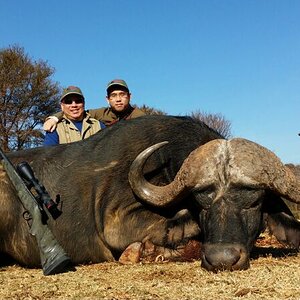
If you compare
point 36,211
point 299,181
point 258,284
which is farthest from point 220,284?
point 36,211

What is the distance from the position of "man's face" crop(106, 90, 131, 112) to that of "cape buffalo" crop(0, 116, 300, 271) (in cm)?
207

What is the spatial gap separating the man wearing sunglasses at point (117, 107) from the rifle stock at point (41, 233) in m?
2.53

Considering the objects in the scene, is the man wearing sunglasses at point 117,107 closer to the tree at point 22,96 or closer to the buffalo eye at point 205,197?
the buffalo eye at point 205,197

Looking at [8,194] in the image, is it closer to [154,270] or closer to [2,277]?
[2,277]

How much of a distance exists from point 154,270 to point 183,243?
547mm

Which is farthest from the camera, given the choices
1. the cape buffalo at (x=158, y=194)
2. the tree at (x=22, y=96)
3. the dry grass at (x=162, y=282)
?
the tree at (x=22, y=96)

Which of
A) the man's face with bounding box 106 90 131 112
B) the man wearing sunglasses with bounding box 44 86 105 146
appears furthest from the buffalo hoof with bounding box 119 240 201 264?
the man's face with bounding box 106 90 131 112

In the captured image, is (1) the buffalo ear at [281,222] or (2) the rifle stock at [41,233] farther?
(1) the buffalo ear at [281,222]

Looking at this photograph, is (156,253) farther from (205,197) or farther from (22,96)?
(22,96)

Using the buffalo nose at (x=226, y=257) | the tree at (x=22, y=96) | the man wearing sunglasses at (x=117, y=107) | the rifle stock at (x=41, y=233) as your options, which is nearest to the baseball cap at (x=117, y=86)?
the man wearing sunglasses at (x=117, y=107)

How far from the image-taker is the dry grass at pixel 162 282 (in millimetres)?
3396

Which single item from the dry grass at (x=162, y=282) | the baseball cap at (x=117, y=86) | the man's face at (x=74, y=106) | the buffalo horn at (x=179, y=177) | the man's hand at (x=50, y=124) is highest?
the baseball cap at (x=117, y=86)

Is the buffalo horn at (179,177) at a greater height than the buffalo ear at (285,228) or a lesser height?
greater

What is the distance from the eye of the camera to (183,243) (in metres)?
4.73
